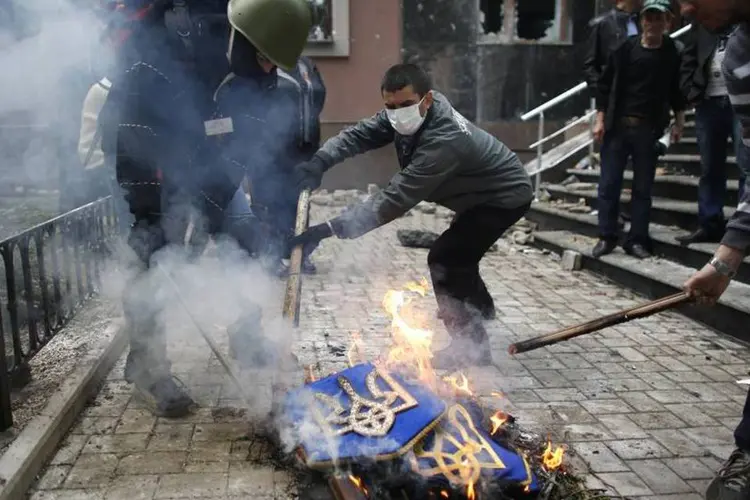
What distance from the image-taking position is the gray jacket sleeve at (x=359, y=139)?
15.5ft

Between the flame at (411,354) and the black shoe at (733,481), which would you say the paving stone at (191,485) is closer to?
the flame at (411,354)

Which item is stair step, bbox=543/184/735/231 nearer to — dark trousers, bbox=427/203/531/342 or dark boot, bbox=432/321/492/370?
dark trousers, bbox=427/203/531/342

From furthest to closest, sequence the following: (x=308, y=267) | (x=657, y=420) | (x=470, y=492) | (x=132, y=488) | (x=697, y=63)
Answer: (x=308, y=267)
(x=697, y=63)
(x=657, y=420)
(x=132, y=488)
(x=470, y=492)

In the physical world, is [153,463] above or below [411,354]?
below

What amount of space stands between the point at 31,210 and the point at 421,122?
215 inches

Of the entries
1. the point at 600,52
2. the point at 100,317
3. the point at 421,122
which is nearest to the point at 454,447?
the point at 421,122

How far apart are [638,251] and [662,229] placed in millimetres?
677

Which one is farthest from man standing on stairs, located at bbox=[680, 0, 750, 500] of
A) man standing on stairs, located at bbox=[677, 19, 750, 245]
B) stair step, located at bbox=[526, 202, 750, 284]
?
man standing on stairs, located at bbox=[677, 19, 750, 245]

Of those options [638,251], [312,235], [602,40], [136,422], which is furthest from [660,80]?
[136,422]

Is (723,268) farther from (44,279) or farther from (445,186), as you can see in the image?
(44,279)

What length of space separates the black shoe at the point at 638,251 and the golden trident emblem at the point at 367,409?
15.3 feet

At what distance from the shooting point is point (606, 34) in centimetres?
714

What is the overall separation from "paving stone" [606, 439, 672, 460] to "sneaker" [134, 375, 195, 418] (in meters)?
2.41

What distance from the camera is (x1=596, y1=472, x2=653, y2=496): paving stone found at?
307 centimetres
